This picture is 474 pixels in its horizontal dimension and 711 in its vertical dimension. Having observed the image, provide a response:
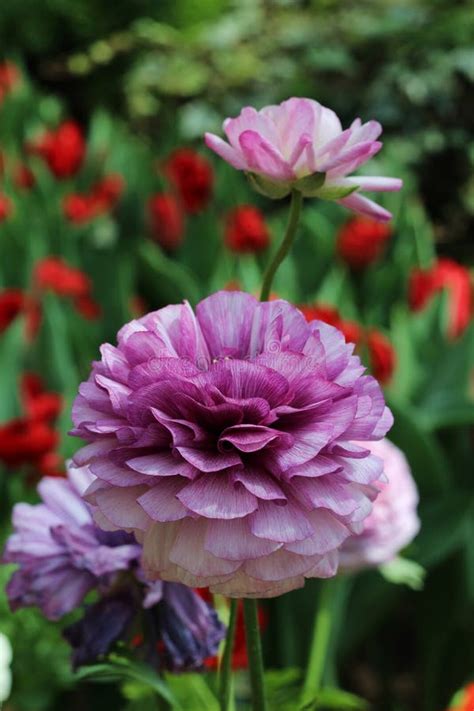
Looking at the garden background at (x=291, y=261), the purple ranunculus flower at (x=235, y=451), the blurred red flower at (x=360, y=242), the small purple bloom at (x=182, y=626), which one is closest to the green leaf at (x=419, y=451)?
the garden background at (x=291, y=261)

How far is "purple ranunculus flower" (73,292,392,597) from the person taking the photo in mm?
353

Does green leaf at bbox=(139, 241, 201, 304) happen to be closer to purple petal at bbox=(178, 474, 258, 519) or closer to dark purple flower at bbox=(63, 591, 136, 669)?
dark purple flower at bbox=(63, 591, 136, 669)

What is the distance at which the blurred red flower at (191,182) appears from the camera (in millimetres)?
2160

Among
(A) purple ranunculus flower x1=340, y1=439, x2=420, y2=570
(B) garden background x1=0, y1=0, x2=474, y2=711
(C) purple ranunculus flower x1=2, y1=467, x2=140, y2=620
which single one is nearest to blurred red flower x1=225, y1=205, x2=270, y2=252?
(B) garden background x1=0, y1=0, x2=474, y2=711

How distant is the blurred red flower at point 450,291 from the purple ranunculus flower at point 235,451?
4.45 ft

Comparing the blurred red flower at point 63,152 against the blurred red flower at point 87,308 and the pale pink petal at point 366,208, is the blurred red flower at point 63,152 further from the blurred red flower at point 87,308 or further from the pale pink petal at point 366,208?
the pale pink petal at point 366,208

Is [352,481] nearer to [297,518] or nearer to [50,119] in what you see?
[297,518]

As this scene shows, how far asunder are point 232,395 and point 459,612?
1.16m

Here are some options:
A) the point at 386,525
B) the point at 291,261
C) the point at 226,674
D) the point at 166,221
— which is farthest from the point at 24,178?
the point at 226,674

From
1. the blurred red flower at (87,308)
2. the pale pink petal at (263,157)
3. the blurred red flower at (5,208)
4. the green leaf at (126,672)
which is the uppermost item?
the blurred red flower at (5,208)

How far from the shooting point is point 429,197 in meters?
3.46

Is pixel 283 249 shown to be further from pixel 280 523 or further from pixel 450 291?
pixel 450 291

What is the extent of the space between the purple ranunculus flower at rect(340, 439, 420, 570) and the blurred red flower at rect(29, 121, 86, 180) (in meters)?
1.70

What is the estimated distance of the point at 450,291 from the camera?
5.70ft
